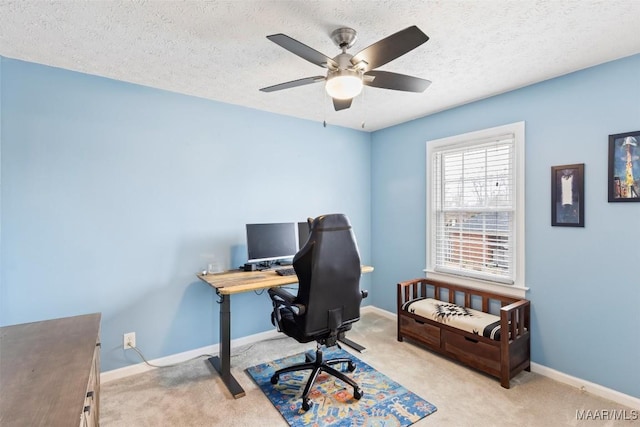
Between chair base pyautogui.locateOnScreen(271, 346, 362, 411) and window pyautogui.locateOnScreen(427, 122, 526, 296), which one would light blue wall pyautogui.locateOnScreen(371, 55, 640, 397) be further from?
chair base pyautogui.locateOnScreen(271, 346, 362, 411)

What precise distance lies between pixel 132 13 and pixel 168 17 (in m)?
0.18

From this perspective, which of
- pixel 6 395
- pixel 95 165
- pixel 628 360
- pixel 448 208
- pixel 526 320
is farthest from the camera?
pixel 448 208

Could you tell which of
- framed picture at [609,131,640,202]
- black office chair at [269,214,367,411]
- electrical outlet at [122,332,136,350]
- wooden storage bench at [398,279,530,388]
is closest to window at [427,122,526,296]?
wooden storage bench at [398,279,530,388]

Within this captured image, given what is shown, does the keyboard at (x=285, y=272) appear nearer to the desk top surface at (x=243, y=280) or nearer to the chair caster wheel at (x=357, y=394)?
the desk top surface at (x=243, y=280)

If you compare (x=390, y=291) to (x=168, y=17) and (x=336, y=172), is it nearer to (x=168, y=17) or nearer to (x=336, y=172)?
(x=336, y=172)

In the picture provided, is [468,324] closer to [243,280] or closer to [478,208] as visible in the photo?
[478,208]

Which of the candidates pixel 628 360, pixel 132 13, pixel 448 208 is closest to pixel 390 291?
pixel 448 208

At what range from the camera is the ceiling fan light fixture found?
5.81ft

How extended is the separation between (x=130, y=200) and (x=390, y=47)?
2285 millimetres

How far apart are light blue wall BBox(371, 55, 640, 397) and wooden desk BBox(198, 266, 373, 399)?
6.83 feet

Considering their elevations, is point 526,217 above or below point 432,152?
below

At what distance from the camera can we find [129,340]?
2545 millimetres

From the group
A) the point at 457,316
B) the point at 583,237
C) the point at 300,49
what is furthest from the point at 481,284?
the point at 300,49

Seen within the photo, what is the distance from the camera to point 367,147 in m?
4.19
